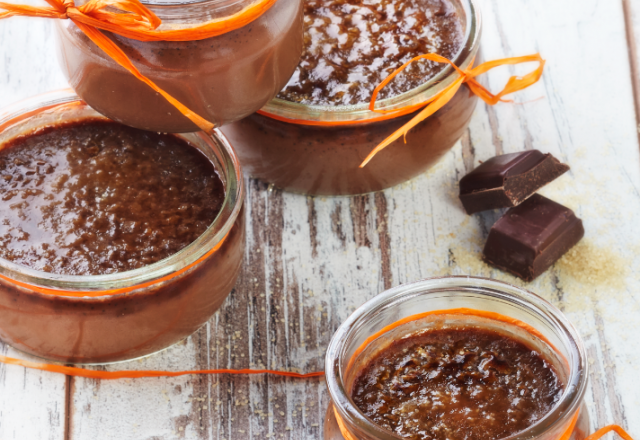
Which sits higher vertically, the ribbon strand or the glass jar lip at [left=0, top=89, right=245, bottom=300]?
the glass jar lip at [left=0, top=89, right=245, bottom=300]

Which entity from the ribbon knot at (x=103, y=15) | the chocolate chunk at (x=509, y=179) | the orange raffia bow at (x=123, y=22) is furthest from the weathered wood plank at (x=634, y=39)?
the ribbon knot at (x=103, y=15)

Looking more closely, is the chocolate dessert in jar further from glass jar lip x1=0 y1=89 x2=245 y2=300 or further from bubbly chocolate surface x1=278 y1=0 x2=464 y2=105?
glass jar lip x1=0 y1=89 x2=245 y2=300

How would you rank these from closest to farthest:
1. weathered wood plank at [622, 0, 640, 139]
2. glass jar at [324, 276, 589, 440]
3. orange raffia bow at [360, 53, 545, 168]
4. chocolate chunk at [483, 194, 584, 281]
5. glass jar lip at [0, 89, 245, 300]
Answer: glass jar at [324, 276, 589, 440] → glass jar lip at [0, 89, 245, 300] → orange raffia bow at [360, 53, 545, 168] → chocolate chunk at [483, 194, 584, 281] → weathered wood plank at [622, 0, 640, 139]

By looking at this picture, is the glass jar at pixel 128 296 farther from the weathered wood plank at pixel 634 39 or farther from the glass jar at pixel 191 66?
the weathered wood plank at pixel 634 39

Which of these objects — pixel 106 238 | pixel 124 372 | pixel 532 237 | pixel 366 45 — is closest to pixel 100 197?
pixel 106 238

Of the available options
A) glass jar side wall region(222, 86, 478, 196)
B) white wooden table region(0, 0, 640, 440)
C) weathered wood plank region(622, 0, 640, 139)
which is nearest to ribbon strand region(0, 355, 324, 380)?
white wooden table region(0, 0, 640, 440)

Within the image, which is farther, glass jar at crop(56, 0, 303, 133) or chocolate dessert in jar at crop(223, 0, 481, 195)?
chocolate dessert in jar at crop(223, 0, 481, 195)

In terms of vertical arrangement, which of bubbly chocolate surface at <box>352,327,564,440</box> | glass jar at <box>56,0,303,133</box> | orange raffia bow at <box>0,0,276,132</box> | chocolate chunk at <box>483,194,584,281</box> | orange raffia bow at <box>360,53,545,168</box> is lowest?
chocolate chunk at <box>483,194,584,281</box>
